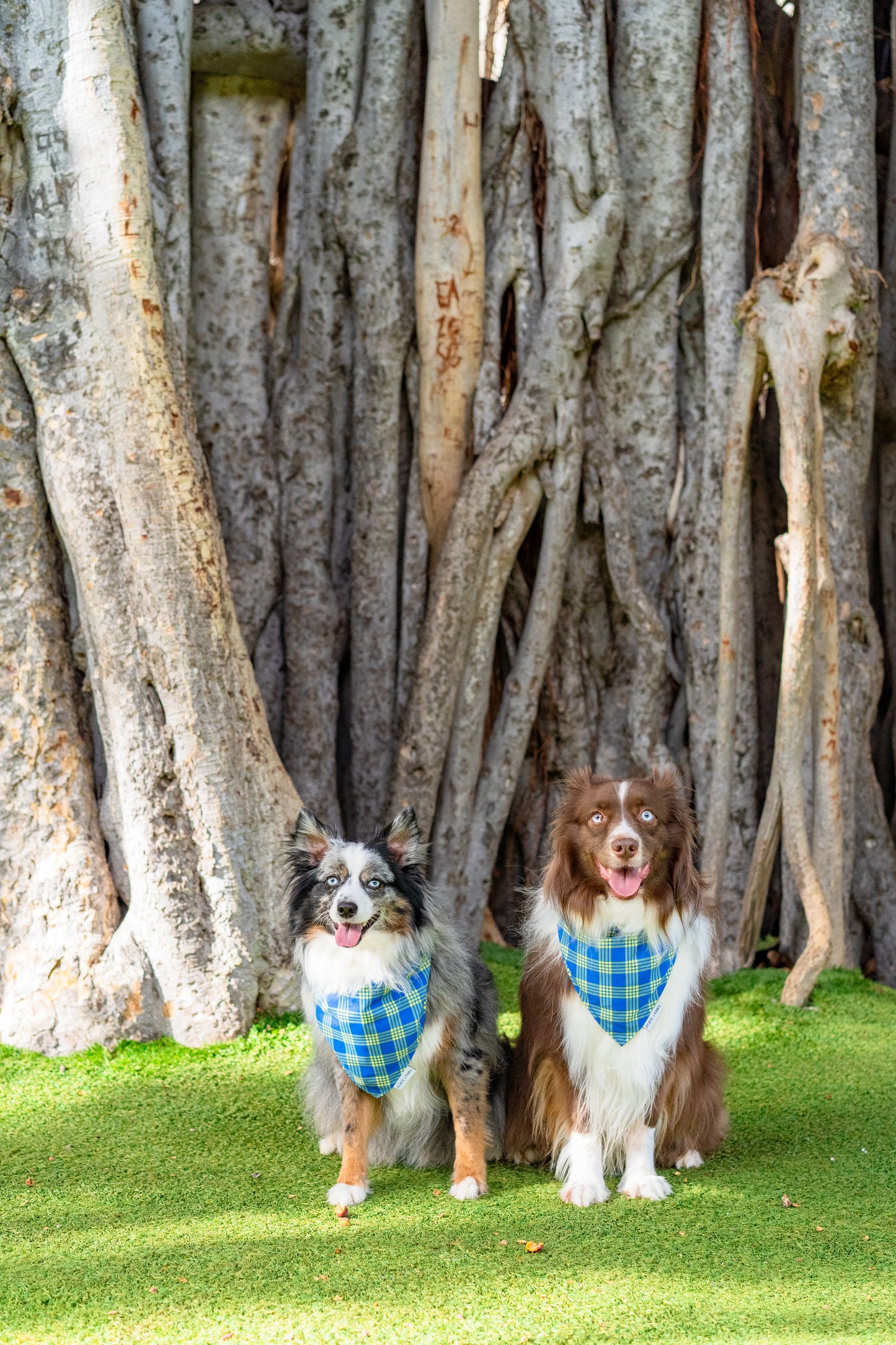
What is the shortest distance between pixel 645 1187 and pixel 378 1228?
2.34 feet

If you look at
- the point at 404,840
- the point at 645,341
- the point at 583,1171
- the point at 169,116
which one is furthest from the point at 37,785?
the point at 645,341

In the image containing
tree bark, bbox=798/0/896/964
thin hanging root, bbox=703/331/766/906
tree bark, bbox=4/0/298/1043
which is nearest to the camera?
tree bark, bbox=4/0/298/1043

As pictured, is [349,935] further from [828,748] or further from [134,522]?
[828,748]

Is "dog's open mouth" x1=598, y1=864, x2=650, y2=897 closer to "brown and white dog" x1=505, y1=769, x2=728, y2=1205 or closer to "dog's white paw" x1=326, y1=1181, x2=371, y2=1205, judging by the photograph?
"brown and white dog" x1=505, y1=769, x2=728, y2=1205

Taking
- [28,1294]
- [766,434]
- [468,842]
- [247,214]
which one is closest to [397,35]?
[247,214]

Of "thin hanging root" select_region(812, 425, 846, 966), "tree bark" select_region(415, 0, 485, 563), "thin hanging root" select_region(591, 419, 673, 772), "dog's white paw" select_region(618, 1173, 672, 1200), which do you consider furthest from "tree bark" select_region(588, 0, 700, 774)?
"dog's white paw" select_region(618, 1173, 672, 1200)

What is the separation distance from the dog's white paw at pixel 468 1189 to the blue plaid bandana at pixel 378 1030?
0.98ft

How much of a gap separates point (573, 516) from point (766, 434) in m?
1.12

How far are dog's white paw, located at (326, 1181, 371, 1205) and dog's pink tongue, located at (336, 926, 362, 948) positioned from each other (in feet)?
2.11

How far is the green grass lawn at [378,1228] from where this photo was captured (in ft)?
8.72

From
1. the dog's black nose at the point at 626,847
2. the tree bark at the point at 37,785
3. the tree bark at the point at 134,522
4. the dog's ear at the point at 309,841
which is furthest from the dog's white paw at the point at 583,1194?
the tree bark at the point at 37,785

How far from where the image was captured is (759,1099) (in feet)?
13.9

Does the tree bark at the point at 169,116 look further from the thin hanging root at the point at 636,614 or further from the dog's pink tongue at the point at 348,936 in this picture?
the dog's pink tongue at the point at 348,936

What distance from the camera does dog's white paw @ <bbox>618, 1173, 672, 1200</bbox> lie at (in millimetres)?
3316
